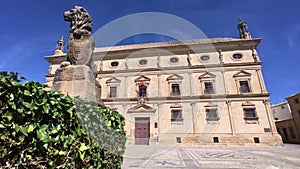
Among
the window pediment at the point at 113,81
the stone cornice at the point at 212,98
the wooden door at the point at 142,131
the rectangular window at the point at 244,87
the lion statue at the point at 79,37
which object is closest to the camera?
the lion statue at the point at 79,37

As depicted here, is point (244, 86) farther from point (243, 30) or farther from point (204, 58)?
point (243, 30)

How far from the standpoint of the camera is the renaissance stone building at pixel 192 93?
15.7m

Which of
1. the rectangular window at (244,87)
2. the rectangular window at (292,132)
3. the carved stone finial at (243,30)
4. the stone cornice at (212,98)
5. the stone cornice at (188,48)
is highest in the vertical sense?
the carved stone finial at (243,30)

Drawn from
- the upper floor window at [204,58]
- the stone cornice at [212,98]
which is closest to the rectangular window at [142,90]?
the stone cornice at [212,98]

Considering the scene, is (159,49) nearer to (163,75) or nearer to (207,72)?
(163,75)

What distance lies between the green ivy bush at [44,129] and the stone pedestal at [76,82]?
3.86 feet

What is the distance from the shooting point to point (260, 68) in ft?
56.7

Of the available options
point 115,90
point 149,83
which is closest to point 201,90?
point 149,83

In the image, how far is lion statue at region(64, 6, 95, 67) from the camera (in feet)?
12.7

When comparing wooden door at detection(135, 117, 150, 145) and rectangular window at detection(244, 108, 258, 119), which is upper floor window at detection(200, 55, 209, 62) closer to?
rectangular window at detection(244, 108, 258, 119)

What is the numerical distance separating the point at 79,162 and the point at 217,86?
1765cm

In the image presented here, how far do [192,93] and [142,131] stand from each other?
6.76 meters

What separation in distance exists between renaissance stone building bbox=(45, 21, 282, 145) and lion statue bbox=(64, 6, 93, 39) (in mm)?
13810

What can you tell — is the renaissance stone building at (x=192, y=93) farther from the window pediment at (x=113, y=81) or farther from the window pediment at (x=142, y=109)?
the window pediment at (x=113, y=81)
